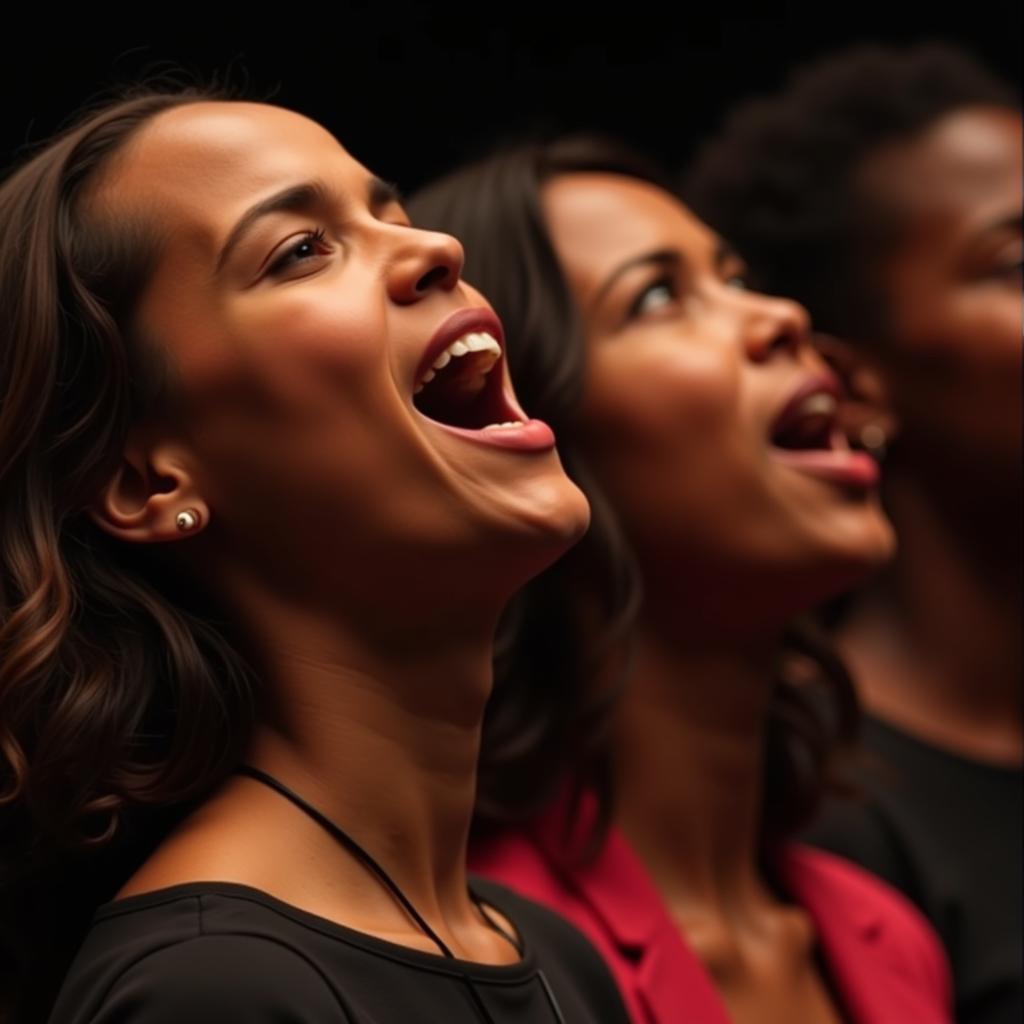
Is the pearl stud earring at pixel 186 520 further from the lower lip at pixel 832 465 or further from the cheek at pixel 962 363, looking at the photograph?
the cheek at pixel 962 363

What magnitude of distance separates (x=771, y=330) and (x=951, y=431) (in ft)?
1.68

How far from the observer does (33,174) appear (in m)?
1.64

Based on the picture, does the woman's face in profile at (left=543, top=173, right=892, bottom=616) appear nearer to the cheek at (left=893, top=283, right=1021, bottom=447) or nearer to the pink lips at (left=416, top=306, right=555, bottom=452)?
the cheek at (left=893, top=283, right=1021, bottom=447)

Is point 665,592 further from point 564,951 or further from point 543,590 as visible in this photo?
point 564,951

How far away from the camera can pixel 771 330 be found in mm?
2180

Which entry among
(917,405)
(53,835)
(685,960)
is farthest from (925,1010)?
(53,835)

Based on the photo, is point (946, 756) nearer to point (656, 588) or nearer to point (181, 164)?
point (656, 588)

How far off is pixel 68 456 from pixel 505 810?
694mm

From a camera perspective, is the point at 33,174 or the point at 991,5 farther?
the point at 991,5

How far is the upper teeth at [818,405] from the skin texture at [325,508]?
0.65 meters

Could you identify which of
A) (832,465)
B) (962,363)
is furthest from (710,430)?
(962,363)

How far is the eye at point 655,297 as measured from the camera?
86.2 inches

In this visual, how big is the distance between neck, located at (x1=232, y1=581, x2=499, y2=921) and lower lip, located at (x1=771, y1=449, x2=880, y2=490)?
24.9 inches

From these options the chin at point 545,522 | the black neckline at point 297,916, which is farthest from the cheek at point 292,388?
the black neckline at point 297,916
